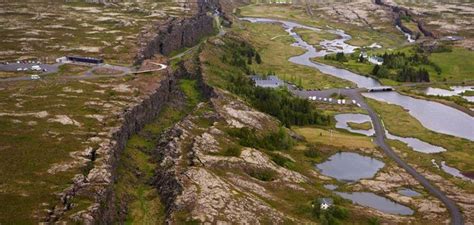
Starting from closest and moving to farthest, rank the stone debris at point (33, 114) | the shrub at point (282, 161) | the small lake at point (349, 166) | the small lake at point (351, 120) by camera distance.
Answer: the stone debris at point (33, 114), the shrub at point (282, 161), the small lake at point (349, 166), the small lake at point (351, 120)

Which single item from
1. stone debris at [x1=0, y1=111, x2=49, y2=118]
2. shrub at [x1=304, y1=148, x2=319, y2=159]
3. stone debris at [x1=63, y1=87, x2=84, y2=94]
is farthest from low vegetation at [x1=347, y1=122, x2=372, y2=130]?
stone debris at [x1=0, y1=111, x2=49, y2=118]

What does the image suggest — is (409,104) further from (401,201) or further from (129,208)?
(129,208)

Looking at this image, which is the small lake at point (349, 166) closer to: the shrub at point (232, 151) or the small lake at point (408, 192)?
the small lake at point (408, 192)

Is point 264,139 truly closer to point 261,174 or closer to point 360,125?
point 261,174

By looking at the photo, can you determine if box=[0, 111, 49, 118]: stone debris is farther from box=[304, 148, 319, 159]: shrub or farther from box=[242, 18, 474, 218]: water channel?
box=[304, 148, 319, 159]: shrub

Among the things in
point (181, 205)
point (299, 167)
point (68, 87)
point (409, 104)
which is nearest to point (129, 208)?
point (181, 205)

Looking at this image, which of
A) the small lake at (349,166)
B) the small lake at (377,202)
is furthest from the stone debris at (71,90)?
the small lake at (377,202)

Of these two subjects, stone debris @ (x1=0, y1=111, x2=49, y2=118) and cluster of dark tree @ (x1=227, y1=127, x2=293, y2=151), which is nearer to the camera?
stone debris @ (x1=0, y1=111, x2=49, y2=118)

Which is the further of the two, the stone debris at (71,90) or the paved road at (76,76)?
the paved road at (76,76)
